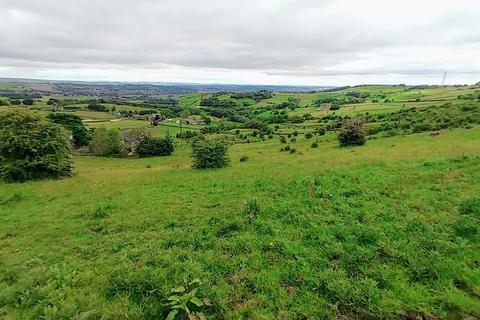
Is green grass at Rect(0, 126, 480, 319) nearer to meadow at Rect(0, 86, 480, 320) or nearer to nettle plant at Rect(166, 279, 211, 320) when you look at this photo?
meadow at Rect(0, 86, 480, 320)

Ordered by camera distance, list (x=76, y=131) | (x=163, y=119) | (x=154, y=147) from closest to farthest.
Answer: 1. (x=154, y=147)
2. (x=76, y=131)
3. (x=163, y=119)

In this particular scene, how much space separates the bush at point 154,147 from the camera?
224 feet

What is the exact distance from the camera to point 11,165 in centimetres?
3200

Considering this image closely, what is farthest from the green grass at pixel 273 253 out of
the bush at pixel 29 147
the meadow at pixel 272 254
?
the bush at pixel 29 147

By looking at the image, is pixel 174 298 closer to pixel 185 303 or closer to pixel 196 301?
pixel 185 303

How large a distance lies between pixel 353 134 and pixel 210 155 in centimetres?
1743

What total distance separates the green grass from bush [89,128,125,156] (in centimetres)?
5653

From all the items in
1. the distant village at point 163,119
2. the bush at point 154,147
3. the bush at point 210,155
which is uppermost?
the bush at point 210,155

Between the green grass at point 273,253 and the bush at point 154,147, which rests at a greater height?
the green grass at point 273,253

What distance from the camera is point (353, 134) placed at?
129 ft

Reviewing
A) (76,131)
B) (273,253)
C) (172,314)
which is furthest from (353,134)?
(76,131)

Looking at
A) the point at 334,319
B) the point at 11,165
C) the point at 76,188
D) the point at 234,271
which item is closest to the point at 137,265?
the point at 234,271

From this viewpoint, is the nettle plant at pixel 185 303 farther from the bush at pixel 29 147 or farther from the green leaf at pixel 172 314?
the bush at pixel 29 147

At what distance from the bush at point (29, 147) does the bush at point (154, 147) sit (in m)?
31.9
